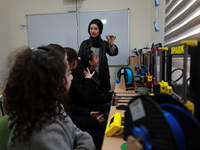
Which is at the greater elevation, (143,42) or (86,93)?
(143,42)

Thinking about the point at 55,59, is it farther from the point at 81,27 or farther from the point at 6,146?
the point at 81,27

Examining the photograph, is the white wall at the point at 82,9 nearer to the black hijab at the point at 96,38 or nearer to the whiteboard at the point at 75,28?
the whiteboard at the point at 75,28

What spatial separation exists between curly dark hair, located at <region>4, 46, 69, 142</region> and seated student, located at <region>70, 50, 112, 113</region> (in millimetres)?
736

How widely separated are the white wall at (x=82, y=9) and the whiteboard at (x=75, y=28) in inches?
4.3

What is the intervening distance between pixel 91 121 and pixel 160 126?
0.92 m

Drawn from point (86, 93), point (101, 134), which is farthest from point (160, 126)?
point (86, 93)

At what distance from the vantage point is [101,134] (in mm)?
1179

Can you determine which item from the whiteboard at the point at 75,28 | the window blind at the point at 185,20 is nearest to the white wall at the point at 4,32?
the whiteboard at the point at 75,28

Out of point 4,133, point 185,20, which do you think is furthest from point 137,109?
point 185,20

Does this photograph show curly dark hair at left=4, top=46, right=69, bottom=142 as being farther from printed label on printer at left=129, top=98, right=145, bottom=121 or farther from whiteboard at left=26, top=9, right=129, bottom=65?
whiteboard at left=26, top=9, right=129, bottom=65

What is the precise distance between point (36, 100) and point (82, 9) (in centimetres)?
307

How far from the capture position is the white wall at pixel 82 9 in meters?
3.17

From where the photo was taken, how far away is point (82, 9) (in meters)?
3.31

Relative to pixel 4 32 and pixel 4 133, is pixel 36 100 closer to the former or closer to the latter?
pixel 4 133
